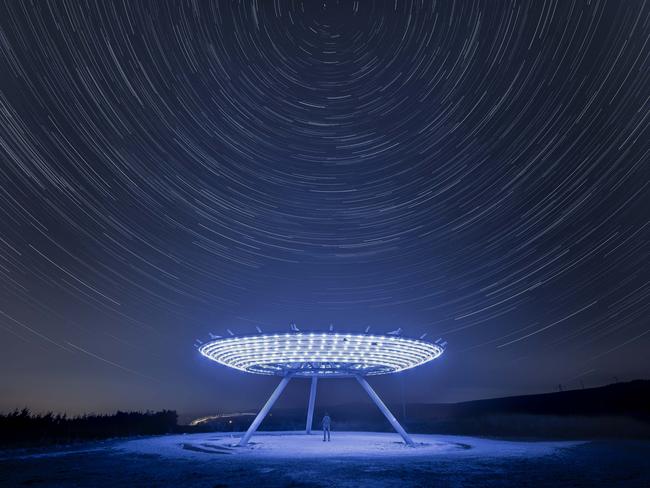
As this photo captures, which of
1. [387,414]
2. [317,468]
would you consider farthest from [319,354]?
[317,468]

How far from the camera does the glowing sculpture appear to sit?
80.2 ft

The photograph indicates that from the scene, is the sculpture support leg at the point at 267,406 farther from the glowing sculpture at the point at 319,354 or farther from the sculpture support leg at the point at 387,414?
the sculpture support leg at the point at 387,414

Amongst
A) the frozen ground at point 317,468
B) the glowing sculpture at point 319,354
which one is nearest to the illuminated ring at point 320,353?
the glowing sculpture at point 319,354

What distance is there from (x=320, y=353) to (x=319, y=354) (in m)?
0.20

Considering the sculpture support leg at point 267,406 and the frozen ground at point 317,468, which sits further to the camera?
the sculpture support leg at point 267,406

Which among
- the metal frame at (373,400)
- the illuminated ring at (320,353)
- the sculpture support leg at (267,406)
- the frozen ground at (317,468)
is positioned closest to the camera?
the frozen ground at (317,468)

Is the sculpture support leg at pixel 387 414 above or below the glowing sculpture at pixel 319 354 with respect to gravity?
below

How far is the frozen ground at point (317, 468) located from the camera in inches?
508

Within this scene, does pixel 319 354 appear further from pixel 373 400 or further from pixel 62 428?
pixel 62 428

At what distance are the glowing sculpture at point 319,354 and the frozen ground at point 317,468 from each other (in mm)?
5978

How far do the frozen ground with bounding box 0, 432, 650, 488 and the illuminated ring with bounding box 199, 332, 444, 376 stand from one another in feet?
19.7

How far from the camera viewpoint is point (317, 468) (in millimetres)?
15797

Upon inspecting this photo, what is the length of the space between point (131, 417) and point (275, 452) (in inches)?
1426

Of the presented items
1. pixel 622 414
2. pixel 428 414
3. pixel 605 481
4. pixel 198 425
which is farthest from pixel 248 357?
pixel 428 414
